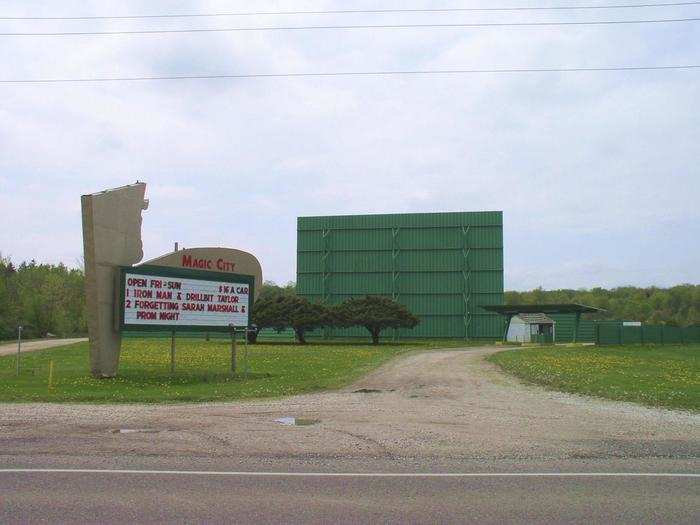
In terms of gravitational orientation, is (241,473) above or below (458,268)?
below

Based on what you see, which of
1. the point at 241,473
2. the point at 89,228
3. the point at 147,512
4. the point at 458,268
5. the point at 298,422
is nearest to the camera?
the point at 147,512

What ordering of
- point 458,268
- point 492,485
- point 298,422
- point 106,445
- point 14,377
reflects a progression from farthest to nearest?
point 458,268, point 14,377, point 298,422, point 106,445, point 492,485

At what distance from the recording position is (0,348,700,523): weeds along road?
24.2 ft

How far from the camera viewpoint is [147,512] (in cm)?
714

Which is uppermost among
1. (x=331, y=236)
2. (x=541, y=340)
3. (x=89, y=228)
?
(x=331, y=236)

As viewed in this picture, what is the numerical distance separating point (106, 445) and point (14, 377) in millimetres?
15949

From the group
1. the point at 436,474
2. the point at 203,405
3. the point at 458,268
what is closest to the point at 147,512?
the point at 436,474

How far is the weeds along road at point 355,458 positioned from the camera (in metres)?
7.36

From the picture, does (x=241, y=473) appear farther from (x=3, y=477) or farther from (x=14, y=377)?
(x=14, y=377)

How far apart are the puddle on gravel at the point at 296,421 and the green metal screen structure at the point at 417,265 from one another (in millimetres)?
61290

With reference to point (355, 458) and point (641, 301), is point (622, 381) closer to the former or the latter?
point (355, 458)

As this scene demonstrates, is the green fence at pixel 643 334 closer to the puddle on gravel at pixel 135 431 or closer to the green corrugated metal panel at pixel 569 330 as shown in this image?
the green corrugated metal panel at pixel 569 330

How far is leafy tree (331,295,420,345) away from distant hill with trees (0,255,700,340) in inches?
290

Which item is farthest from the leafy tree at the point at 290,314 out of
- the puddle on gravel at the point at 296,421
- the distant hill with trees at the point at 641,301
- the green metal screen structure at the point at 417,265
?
the distant hill with trees at the point at 641,301
